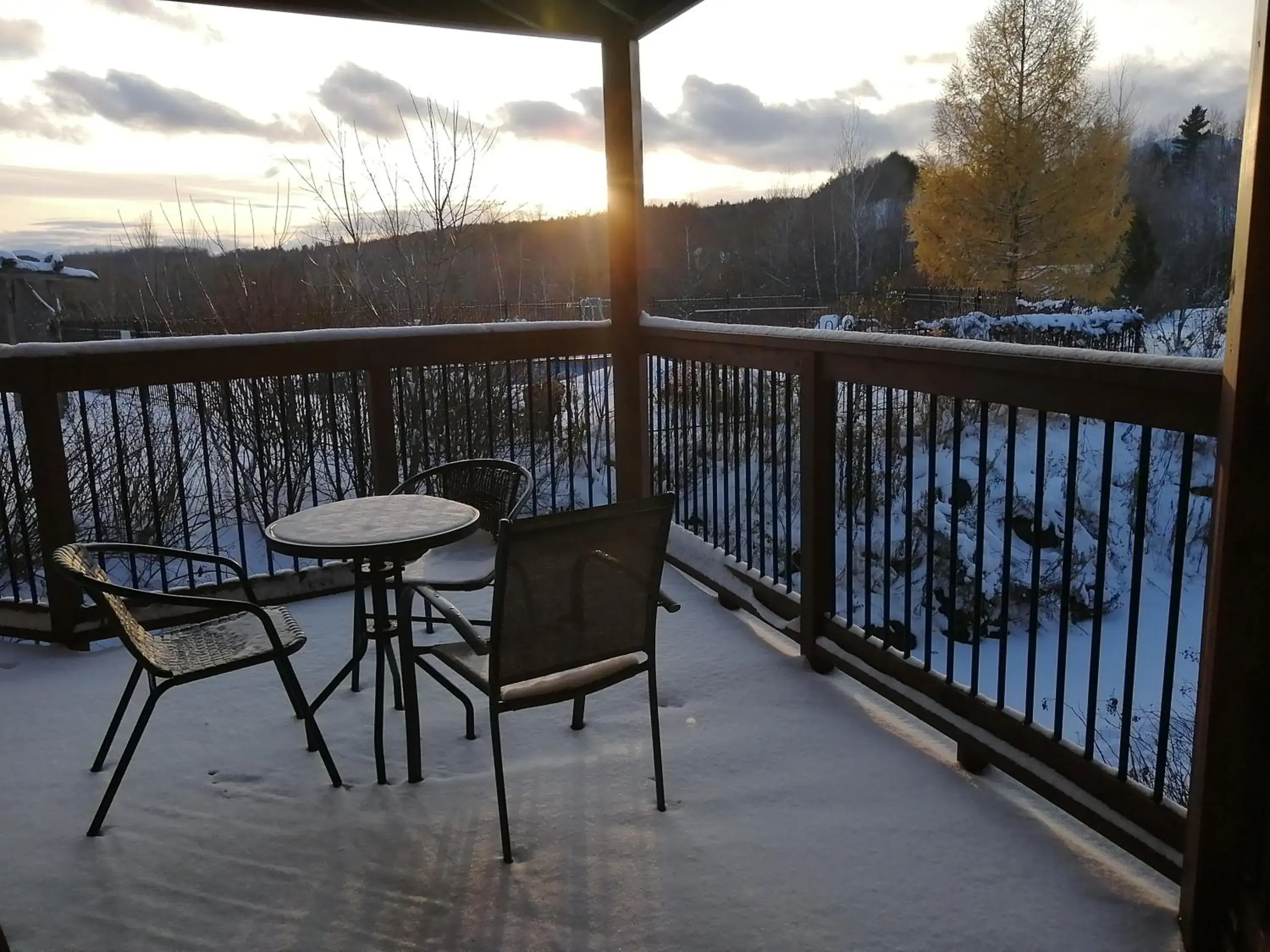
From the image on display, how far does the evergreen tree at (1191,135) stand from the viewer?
17062mm

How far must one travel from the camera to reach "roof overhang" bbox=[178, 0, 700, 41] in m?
3.50

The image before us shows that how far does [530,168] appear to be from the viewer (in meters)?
8.22

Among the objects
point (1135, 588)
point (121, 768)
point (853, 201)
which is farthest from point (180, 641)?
point (853, 201)

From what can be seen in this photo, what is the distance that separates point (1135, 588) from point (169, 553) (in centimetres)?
240

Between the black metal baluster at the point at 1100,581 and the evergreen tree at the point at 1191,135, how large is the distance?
61.5ft

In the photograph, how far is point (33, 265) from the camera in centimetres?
705

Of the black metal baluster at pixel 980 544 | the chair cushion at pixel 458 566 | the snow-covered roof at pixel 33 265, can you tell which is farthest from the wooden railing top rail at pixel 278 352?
the snow-covered roof at pixel 33 265

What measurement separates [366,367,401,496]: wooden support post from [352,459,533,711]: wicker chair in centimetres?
45

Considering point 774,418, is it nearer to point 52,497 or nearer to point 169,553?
point 169,553

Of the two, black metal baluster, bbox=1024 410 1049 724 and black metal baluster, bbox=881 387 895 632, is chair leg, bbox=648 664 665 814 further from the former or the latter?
black metal baluster, bbox=1024 410 1049 724

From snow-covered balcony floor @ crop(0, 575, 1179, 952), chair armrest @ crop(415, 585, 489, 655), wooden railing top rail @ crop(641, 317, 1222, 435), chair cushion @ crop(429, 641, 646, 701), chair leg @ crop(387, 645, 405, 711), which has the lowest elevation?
snow-covered balcony floor @ crop(0, 575, 1179, 952)

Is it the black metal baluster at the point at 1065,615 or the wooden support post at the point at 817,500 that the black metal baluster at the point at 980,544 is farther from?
the wooden support post at the point at 817,500

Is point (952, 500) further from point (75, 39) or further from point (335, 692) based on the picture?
point (75, 39)

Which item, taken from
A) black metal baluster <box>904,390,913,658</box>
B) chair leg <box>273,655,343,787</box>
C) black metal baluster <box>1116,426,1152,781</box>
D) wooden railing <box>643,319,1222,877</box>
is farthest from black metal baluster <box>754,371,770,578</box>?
chair leg <box>273,655,343,787</box>
